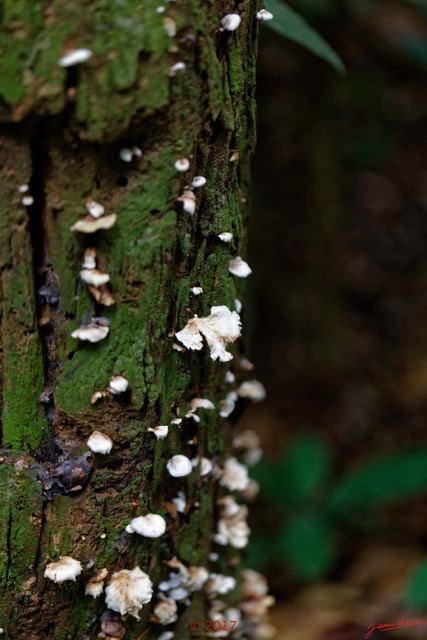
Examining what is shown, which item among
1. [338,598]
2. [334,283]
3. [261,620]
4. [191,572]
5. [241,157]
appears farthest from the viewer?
[334,283]

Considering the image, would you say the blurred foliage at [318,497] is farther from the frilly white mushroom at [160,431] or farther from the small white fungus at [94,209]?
the small white fungus at [94,209]

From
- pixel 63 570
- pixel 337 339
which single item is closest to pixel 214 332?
pixel 63 570

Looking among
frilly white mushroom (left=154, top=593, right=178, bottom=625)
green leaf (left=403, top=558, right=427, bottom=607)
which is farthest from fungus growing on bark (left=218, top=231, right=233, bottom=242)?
green leaf (left=403, top=558, right=427, bottom=607)

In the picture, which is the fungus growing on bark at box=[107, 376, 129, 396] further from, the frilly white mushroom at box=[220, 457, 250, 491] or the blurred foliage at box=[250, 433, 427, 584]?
the blurred foliage at box=[250, 433, 427, 584]

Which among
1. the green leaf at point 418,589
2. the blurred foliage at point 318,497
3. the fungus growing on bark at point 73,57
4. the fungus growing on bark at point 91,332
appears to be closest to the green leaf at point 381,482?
the blurred foliage at point 318,497

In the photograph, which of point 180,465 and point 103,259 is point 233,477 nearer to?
point 180,465

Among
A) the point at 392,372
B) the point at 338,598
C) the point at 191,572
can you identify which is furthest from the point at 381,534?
the point at 191,572

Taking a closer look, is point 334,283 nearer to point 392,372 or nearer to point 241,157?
point 392,372

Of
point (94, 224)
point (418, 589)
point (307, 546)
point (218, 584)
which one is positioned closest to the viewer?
point (94, 224)
